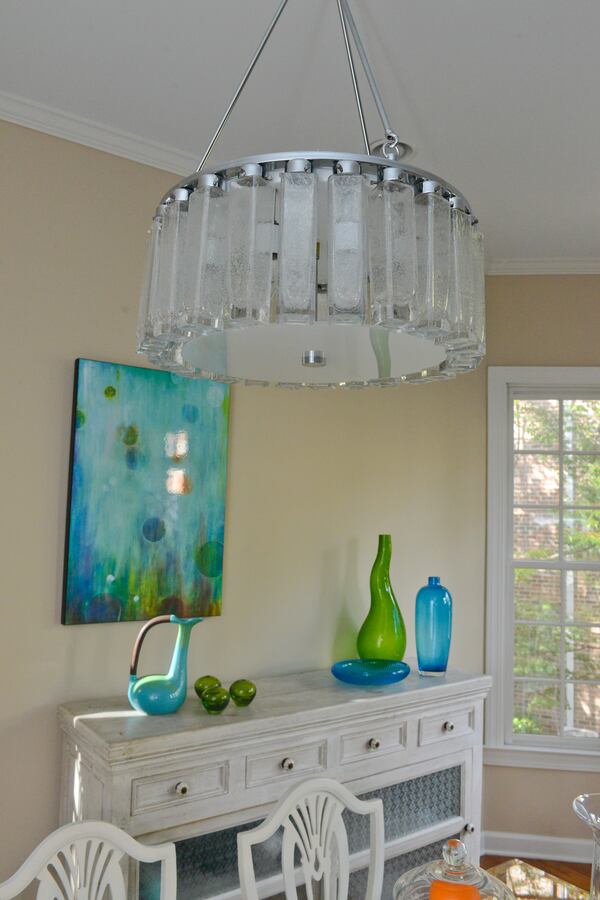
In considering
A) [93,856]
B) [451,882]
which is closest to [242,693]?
[93,856]

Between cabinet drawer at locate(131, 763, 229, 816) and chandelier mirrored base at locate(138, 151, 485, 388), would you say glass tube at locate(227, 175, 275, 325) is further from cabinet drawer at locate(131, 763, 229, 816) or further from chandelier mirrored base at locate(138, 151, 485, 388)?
cabinet drawer at locate(131, 763, 229, 816)

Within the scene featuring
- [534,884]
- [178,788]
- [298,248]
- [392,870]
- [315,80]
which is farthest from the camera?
[392,870]

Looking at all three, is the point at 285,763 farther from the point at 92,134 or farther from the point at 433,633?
the point at 92,134

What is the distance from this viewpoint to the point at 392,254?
33.1 inches

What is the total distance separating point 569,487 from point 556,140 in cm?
171

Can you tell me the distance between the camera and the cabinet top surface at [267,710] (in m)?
2.03

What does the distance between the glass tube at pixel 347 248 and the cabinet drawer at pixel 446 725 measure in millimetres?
2215

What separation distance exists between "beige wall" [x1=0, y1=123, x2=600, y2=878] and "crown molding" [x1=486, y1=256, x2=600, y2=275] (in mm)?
53

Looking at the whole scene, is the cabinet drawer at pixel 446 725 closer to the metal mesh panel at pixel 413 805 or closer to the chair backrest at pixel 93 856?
the metal mesh panel at pixel 413 805

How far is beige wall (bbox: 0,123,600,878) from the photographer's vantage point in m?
2.23

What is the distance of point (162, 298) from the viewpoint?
934mm

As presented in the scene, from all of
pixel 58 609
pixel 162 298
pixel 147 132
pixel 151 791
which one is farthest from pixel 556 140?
pixel 151 791

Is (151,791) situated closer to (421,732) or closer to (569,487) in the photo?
(421,732)

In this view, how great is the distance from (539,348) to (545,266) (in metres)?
0.40
